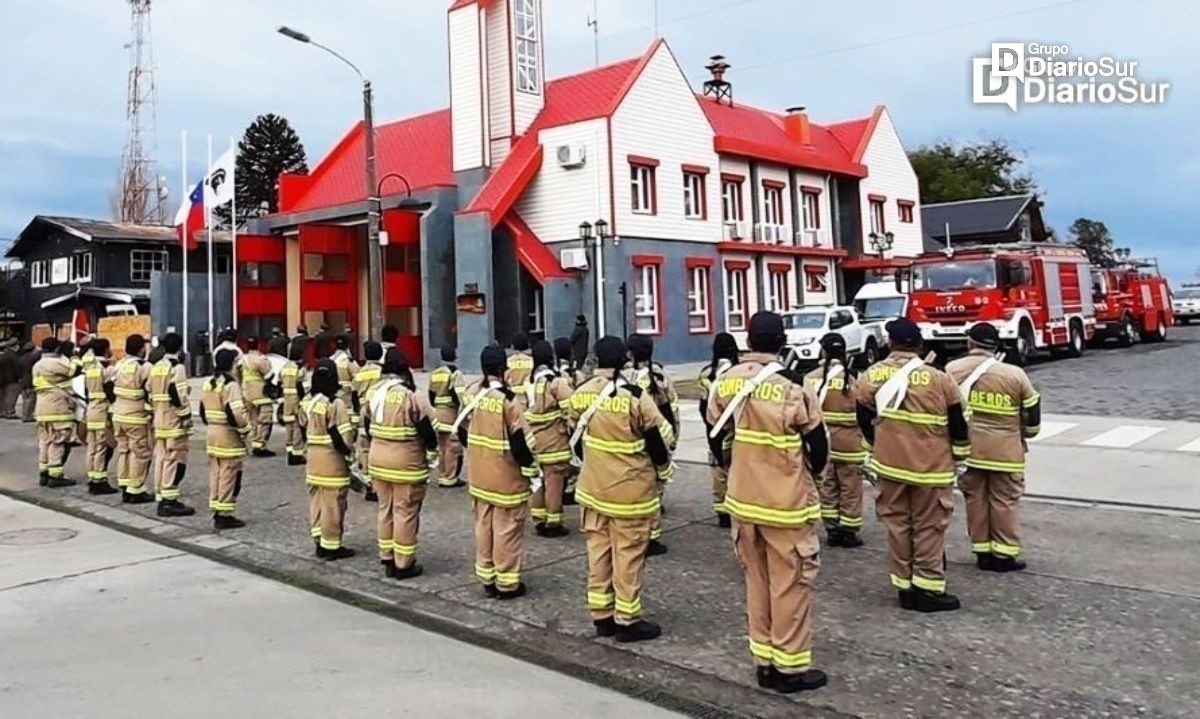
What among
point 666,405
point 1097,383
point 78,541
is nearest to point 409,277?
point 1097,383

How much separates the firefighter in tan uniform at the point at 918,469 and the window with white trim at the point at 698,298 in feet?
77.6

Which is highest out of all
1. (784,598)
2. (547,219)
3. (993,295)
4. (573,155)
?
(573,155)

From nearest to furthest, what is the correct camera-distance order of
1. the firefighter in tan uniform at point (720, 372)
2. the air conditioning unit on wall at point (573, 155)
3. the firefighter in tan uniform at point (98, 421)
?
the firefighter in tan uniform at point (720, 372) → the firefighter in tan uniform at point (98, 421) → the air conditioning unit on wall at point (573, 155)

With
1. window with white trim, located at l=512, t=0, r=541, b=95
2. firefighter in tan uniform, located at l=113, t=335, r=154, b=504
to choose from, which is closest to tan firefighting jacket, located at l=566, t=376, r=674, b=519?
firefighter in tan uniform, located at l=113, t=335, r=154, b=504

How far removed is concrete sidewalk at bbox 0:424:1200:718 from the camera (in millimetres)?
5000

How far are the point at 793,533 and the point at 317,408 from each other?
15.6 ft

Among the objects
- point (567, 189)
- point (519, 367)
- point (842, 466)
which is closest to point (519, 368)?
point (519, 367)

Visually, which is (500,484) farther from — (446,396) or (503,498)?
(446,396)

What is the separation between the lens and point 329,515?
8422mm

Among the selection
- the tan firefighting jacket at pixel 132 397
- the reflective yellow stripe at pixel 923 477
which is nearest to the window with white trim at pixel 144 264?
the tan firefighting jacket at pixel 132 397

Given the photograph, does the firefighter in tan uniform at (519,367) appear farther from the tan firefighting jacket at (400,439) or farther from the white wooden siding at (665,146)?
the white wooden siding at (665,146)

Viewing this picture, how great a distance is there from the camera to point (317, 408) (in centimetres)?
836

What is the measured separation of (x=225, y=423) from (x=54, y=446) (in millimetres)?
4823

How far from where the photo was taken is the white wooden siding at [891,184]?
129ft
